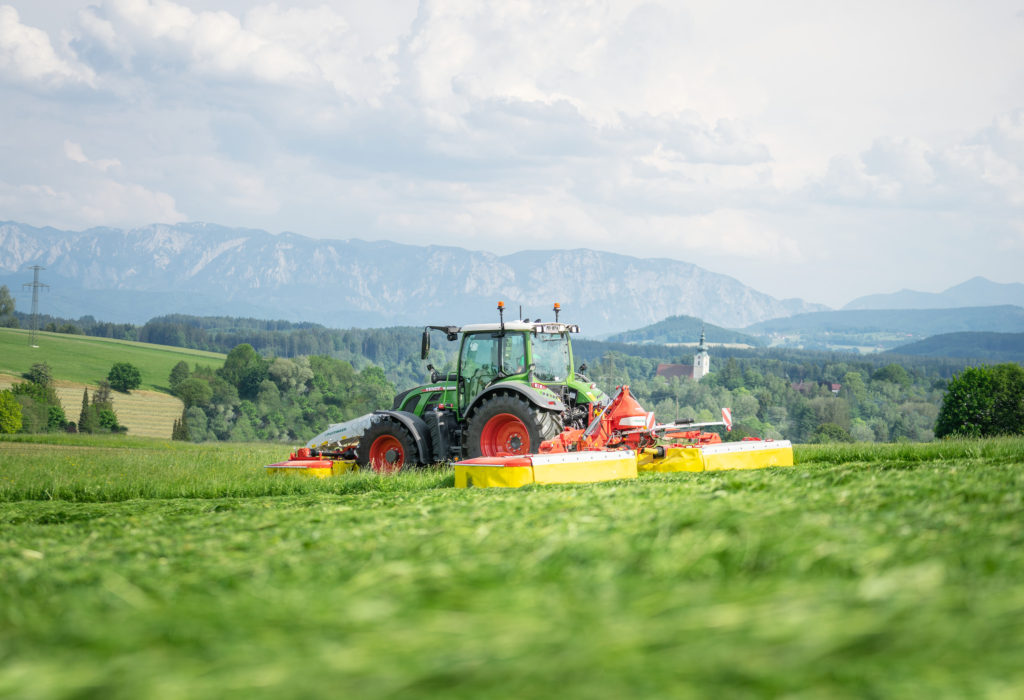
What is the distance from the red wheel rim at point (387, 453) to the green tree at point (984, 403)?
118 ft

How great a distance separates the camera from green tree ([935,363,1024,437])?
4169 centimetres

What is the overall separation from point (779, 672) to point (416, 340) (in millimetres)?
174728

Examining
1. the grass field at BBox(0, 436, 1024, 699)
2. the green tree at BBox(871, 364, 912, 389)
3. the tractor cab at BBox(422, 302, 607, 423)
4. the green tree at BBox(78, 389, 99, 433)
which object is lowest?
the green tree at BBox(78, 389, 99, 433)

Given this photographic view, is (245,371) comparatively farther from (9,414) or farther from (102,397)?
(9,414)

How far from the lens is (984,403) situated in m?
42.0

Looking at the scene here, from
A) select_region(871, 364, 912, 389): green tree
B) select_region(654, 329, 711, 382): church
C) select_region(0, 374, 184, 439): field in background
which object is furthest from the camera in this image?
select_region(654, 329, 711, 382): church

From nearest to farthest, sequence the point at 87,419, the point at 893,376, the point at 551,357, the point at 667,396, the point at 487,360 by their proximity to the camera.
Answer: the point at 487,360 < the point at 551,357 < the point at 87,419 < the point at 667,396 < the point at 893,376

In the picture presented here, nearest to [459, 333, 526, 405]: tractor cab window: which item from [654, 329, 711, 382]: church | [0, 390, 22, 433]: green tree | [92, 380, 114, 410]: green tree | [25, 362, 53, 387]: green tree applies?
[0, 390, 22, 433]: green tree

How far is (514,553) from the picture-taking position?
3.58 metres

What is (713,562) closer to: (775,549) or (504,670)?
(775,549)

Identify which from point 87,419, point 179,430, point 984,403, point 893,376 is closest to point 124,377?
point 87,419

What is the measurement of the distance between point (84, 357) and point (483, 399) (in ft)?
311

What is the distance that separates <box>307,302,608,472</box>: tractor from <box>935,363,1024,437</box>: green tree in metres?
34.2

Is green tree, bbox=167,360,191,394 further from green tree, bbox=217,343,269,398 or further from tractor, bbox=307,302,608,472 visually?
tractor, bbox=307,302,608,472
